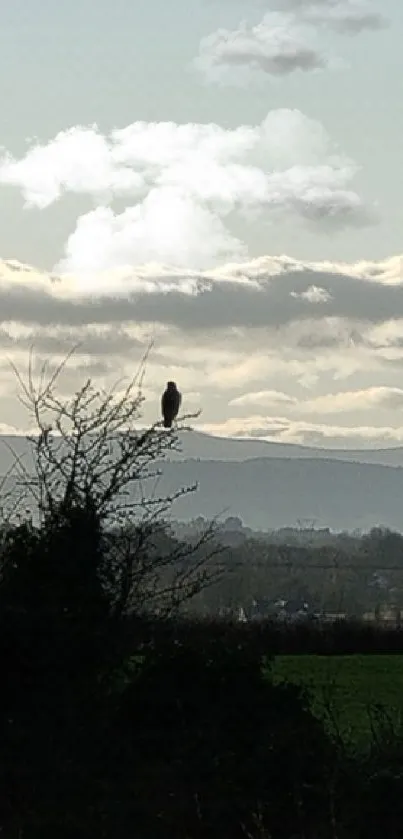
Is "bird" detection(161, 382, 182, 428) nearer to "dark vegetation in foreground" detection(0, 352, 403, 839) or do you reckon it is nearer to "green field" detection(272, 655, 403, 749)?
"dark vegetation in foreground" detection(0, 352, 403, 839)

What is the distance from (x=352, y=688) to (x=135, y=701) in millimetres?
12854

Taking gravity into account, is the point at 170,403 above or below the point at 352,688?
above

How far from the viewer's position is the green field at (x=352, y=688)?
1272cm

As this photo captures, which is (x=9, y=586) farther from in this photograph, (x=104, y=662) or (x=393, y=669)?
(x=393, y=669)

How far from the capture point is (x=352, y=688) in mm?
25156

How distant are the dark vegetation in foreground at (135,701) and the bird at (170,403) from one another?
520mm

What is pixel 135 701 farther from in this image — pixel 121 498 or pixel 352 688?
pixel 352 688

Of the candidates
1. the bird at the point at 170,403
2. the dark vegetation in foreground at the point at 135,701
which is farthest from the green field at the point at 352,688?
the bird at the point at 170,403

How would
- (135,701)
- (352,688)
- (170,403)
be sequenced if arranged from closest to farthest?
(135,701)
(170,403)
(352,688)

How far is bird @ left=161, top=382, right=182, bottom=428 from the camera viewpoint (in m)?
15.2

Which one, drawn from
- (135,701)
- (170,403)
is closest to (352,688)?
(170,403)

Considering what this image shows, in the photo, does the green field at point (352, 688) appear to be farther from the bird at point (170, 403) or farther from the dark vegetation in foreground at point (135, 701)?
the bird at point (170, 403)

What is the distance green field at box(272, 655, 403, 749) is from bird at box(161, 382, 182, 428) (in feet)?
7.95

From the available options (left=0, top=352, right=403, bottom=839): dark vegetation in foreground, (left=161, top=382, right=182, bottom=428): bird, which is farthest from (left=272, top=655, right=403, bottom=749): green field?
(left=161, top=382, right=182, bottom=428): bird
